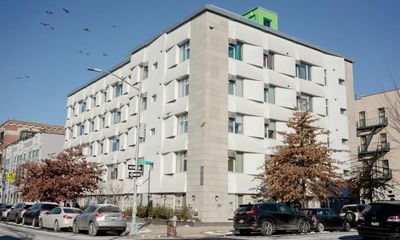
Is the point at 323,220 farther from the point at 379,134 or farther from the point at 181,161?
the point at 379,134

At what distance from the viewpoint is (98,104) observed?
2083 inches

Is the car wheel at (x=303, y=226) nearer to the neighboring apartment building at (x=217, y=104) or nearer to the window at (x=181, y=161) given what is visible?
the neighboring apartment building at (x=217, y=104)

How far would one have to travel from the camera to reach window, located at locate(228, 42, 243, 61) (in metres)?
35.9

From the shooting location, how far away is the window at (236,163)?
3403 centimetres

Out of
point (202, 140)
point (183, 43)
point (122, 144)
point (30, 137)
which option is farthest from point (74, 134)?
point (202, 140)

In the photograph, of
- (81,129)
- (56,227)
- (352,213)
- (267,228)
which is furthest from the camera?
(81,129)

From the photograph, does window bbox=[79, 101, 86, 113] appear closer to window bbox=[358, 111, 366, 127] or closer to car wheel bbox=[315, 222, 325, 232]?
window bbox=[358, 111, 366, 127]

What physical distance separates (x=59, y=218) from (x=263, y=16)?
27718mm

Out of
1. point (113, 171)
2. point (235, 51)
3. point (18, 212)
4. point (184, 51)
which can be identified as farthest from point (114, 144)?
point (235, 51)

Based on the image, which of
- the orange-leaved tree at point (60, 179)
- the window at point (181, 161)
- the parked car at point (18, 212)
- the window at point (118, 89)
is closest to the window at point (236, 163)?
the window at point (181, 161)

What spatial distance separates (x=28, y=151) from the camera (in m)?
75.4

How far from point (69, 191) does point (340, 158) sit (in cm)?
2594

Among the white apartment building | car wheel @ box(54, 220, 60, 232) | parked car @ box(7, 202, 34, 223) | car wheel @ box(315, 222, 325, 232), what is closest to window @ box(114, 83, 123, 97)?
parked car @ box(7, 202, 34, 223)

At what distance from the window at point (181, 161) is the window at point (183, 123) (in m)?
1.79
